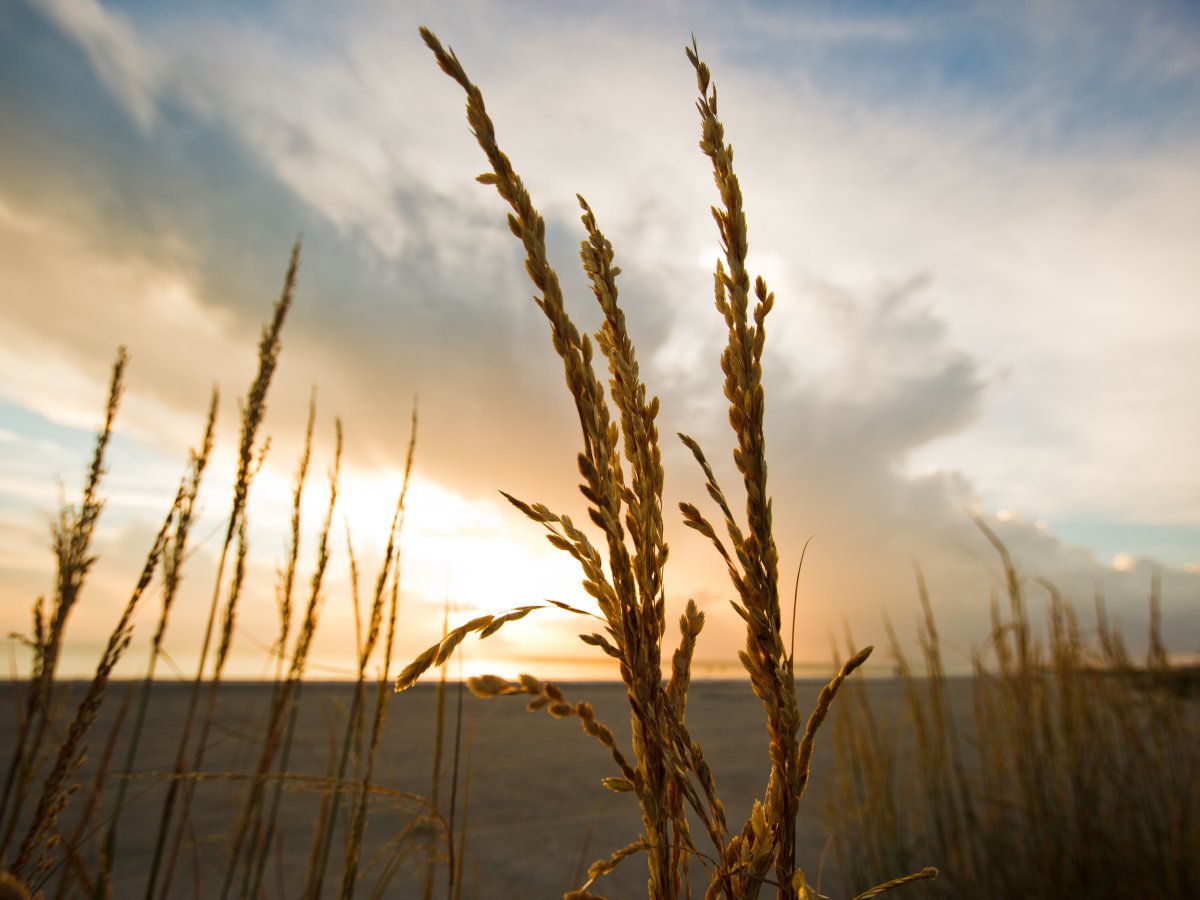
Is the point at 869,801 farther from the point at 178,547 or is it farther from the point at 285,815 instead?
the point at 285,815

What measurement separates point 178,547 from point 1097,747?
438 cm

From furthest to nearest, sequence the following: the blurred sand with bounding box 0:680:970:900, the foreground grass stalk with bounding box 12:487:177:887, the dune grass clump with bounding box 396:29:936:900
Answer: the blurred sand with bounding box 0:680:970:900, the foreground grass stalk with bounding box 12:487:177:887, the dune grass clump with bounding box 396:29:936:900

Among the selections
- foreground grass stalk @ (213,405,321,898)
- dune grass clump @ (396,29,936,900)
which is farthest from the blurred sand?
dune grass clump @ (396,29,936,900)

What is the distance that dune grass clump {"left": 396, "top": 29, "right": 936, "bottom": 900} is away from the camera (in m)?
0.91

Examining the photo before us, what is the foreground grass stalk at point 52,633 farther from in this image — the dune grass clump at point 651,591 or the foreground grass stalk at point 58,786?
the dune grass clump at point 651,591

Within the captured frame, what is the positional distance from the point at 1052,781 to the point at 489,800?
14.3ft

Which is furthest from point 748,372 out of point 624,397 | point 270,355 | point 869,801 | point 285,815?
point 285,815

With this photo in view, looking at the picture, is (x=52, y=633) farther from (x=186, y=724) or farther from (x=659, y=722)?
→ (x=659, y=722)

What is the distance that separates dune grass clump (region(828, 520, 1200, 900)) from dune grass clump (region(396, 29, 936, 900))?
3.25 meters

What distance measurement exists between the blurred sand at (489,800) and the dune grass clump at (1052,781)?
1038 millimetres

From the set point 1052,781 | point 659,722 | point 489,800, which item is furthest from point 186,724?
point 489,800

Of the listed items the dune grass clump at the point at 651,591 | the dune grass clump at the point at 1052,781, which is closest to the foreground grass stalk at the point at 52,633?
the dune grass clump at the point at 651,591

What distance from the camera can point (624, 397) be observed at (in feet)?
3.28

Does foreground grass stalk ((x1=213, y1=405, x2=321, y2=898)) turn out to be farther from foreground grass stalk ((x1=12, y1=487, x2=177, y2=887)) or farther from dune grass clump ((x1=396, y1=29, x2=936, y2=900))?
dune grass clump ((x1=396, y1=29, x2=936, y2=900))
